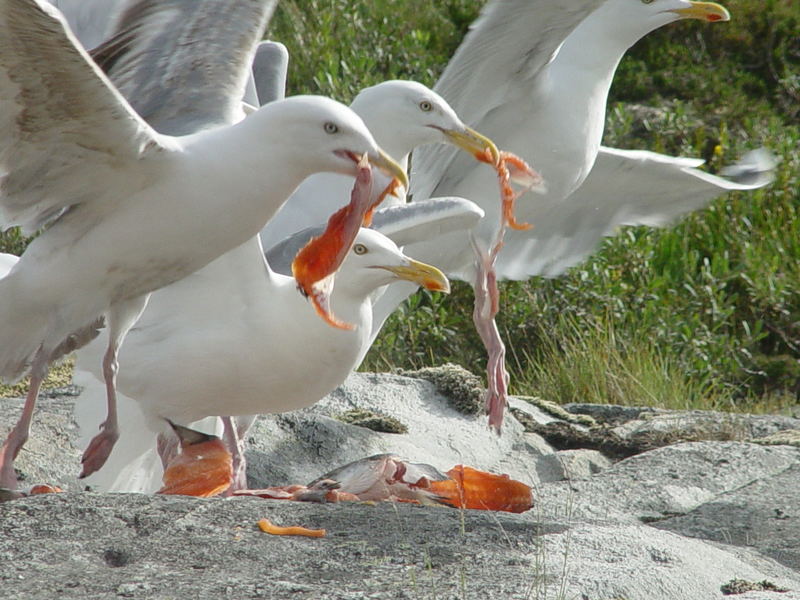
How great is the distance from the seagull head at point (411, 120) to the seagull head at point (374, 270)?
35.5 inches

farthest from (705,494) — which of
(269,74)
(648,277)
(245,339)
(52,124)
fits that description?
(648,277)

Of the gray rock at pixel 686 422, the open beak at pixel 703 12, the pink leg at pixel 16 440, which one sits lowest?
the gray rock at pixel 686 422

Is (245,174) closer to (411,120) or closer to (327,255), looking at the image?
(327,255)

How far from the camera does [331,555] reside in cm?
326

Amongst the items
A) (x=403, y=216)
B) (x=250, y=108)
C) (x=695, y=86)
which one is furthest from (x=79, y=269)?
(x=695, y=86)

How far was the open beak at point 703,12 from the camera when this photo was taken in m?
6.66

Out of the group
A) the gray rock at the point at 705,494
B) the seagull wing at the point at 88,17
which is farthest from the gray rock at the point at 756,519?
the seagull wing at the point at 88,17

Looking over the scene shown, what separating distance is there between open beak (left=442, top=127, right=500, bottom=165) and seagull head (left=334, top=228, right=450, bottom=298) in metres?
0.87

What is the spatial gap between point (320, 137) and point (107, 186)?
68cm

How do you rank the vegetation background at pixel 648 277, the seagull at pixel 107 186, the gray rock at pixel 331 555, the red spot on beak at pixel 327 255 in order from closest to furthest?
the gray rock at pixel 331 555 → the seagull at pixel 107 186 → the red spot on beak at pixel 327 255 → the vegetation background at pixel 648 277

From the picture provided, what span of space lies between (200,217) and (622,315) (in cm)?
512

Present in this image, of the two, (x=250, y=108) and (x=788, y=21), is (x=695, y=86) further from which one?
(x=250, y=108)

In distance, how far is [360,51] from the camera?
1039 centimetres

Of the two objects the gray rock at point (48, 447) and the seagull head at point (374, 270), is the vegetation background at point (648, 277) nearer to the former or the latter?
the gray rock at point (48, 447)
